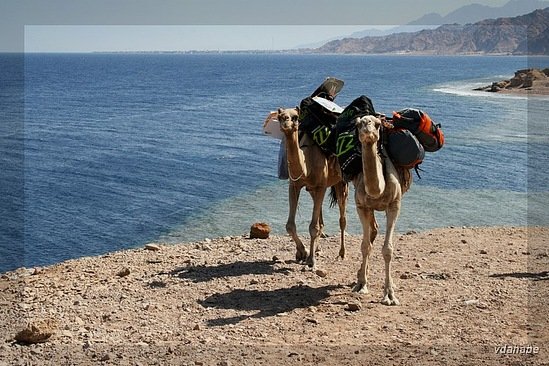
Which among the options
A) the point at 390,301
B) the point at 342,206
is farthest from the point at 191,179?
the point at 390,301

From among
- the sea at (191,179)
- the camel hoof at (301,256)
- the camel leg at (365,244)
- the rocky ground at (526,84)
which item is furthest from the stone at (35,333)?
the rocky ground at (526,84)

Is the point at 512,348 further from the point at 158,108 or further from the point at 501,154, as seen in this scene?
the point at 158,108

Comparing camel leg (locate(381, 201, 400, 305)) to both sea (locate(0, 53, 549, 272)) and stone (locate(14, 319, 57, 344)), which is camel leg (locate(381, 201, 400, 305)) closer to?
stone (locate(14, 319, 57, 344))

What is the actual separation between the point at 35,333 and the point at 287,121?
4.53 metres

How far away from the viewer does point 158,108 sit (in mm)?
71812

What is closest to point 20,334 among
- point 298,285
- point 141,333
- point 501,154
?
point 141,333

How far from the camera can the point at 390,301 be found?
396 inches

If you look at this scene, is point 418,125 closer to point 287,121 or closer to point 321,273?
point 287,121

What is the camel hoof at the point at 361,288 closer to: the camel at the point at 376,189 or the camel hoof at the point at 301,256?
the camel at the point at 376,189

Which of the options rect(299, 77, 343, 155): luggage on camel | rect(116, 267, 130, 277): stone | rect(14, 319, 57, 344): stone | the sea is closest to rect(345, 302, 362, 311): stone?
rect(299, 77, 343, 155): luggage on camel

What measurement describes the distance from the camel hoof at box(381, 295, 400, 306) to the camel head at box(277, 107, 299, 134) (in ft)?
9.20

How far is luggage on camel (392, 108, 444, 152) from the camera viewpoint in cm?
1072

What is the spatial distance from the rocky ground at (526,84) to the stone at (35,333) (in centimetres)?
7202

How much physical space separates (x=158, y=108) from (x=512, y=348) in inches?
2590
